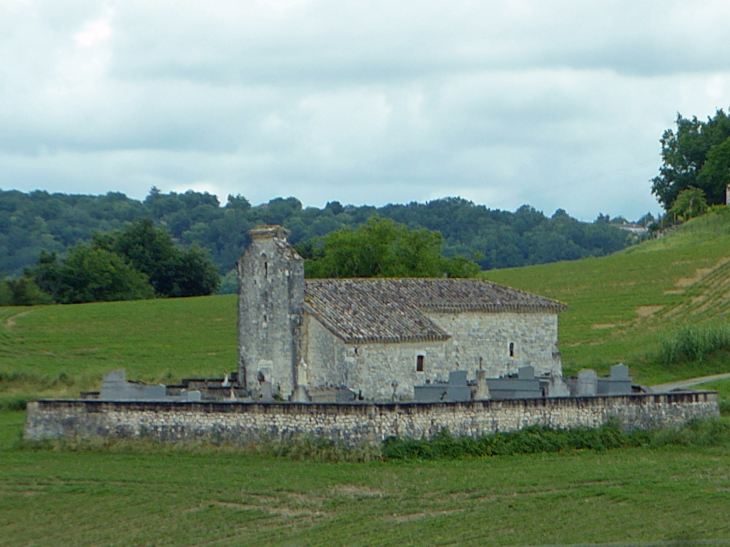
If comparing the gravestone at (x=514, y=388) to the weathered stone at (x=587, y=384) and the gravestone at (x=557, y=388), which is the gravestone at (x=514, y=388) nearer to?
the gravestone at (x=557, y=388)

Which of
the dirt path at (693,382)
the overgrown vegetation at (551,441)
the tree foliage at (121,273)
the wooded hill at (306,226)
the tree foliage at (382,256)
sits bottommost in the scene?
the overgrown vegetation at (551,441)

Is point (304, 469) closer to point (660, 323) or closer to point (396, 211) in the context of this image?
point (660, 323)

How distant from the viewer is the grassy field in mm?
22031

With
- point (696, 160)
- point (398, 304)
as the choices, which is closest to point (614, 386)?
point (398, 304)

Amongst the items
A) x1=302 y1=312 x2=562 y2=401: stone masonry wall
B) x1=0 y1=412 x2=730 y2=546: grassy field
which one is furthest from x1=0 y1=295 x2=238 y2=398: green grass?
x1=0 y1=412 x2=730 y2=546: grassy field

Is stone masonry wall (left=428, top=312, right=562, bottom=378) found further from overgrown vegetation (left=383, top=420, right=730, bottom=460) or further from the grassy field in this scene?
the grassy field

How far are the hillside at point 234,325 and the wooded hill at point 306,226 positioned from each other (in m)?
67.2

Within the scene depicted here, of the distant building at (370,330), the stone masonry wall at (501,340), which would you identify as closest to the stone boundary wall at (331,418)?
the distant building at (370,330)

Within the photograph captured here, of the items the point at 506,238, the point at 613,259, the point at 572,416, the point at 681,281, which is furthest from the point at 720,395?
the point at 506,238

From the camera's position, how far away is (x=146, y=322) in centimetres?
7081

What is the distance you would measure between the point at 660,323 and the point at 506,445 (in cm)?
3543

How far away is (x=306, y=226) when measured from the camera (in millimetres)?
164500

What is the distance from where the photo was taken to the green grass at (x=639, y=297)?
5258 centimetres

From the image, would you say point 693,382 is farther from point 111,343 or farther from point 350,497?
point 111,343
